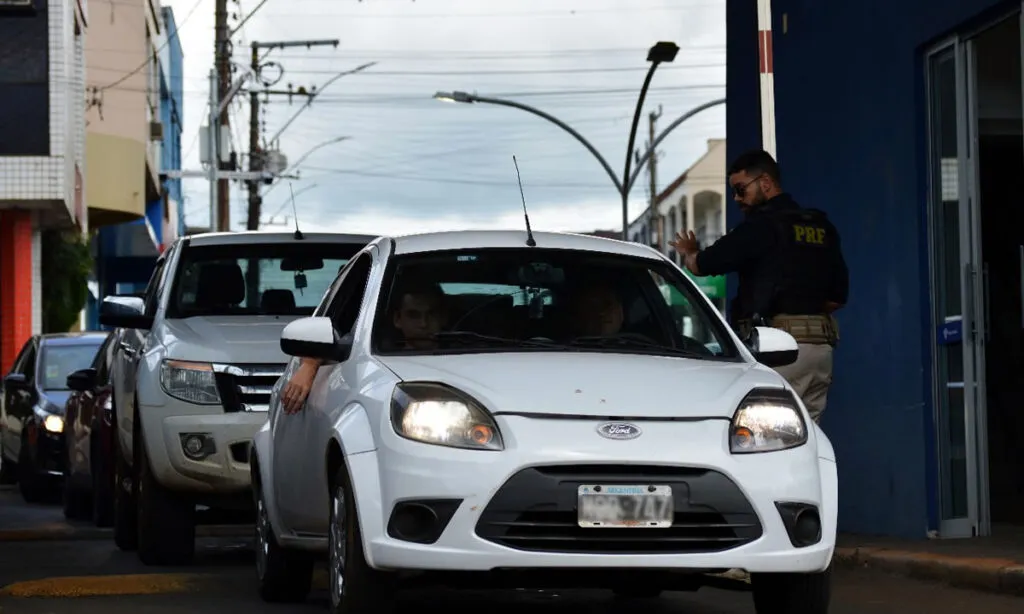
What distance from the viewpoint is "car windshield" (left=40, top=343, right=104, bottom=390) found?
1919cm

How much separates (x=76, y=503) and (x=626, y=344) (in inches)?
363

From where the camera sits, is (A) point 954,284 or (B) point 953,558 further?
(A) point 954,284

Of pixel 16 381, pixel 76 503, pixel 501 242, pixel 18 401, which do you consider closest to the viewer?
pixel 501 242

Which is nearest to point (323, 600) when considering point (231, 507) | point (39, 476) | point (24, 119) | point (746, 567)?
point (231, 507)

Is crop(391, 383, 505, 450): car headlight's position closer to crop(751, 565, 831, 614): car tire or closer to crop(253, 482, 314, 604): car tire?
crop(751, 565, 831, 614): car tire

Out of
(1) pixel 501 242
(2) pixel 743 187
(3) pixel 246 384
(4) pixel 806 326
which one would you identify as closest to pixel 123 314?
(3) pixel 246 384

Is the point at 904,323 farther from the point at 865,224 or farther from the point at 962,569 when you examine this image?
the point at 962,569

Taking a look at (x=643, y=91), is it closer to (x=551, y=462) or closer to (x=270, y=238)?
(x=270, y=238)

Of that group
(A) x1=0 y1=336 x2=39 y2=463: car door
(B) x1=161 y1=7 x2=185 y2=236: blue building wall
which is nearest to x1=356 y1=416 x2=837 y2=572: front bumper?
(A) x1=0 y1=336 x2=39 y2=463: car door

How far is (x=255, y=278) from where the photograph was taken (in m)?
11.8

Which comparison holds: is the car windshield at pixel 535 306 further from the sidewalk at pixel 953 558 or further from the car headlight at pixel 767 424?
the sidewalk at pixel 953 558

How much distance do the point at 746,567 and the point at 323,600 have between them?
2.85 m

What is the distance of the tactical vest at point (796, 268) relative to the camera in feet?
32.6

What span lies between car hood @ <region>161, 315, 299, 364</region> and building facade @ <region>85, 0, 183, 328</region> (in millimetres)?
20440
